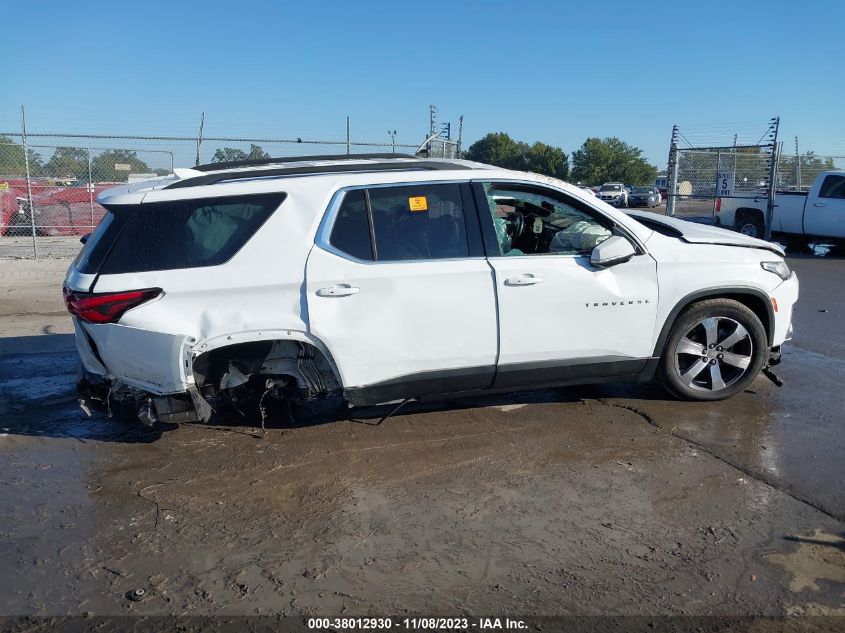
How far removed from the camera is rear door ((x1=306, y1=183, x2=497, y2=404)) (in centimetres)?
467

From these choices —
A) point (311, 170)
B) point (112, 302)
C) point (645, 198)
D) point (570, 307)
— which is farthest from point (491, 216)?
point (645, 198)

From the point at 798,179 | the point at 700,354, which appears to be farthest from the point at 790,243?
the point at 700,354

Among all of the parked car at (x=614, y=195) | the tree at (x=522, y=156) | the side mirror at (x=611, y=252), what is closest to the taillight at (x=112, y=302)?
the side mirror at (x=611, y=252)

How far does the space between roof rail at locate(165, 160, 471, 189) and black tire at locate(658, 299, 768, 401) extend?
1.94 metres

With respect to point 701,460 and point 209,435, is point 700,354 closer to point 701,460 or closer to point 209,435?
point 701,460

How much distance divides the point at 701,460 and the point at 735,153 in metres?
16.1

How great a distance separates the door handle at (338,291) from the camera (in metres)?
4.63

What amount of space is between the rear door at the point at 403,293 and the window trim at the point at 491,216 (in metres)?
0.08

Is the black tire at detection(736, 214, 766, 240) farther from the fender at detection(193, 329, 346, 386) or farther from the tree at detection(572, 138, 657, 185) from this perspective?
the tree at detection(572, 138, 657, 185)

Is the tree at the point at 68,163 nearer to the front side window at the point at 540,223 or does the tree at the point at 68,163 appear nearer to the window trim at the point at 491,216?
the front side window at the point at 540,223

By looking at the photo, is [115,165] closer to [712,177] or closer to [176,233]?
[176,233]

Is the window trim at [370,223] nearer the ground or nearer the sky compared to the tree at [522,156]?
nearer the ground

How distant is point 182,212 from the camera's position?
4.62 meters

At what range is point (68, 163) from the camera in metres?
14.3
